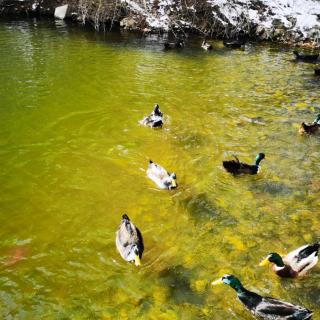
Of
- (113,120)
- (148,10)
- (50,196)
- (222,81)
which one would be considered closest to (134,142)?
(113,120)

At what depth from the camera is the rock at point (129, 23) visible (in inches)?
1251

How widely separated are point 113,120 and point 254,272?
8246mm

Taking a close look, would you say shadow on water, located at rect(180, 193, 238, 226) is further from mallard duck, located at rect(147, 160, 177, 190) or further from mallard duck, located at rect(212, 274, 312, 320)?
mallard duck, located at rect(212, 274, 312, 320)

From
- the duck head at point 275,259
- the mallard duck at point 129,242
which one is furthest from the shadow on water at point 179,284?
the duck head at point 275,259

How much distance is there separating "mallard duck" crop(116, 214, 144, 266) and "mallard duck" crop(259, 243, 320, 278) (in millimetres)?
2366

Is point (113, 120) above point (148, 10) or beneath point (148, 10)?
beneath

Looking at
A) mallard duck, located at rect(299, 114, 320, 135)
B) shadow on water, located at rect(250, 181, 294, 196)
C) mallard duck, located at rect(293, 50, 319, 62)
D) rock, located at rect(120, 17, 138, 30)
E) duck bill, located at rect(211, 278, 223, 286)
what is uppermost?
rock, located at rect(120, 17, 138, 30)

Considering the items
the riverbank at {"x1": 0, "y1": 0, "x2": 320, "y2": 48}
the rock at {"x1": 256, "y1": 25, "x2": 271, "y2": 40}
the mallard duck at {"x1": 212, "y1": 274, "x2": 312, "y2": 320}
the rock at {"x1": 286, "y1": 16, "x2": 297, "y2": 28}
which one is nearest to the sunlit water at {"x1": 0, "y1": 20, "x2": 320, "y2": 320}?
the mallard duck at {"x1": 212, "y1": 274, "x2": 312, "y2": 320}

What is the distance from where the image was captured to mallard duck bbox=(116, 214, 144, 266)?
689 centimetres

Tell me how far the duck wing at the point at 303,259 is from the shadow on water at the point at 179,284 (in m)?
1.80

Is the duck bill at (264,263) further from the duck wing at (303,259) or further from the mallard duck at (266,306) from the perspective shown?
the mallard duck at (266,306)

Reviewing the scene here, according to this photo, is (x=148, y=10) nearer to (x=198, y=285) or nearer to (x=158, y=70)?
(x=158, y=70)

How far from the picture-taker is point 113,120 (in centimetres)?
1361

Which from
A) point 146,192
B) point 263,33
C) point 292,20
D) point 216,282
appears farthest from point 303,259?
point 292,20
